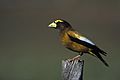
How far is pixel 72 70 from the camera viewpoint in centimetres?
746

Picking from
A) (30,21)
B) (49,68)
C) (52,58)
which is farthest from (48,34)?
(49,68)

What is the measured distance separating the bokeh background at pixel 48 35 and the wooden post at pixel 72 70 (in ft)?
14.0

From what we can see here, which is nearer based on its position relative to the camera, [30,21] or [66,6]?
[30,21]

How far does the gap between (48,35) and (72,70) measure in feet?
32.3

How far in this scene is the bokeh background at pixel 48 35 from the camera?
12.7 meters

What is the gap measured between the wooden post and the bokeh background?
14.0ft

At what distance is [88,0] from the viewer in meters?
→ 22.0

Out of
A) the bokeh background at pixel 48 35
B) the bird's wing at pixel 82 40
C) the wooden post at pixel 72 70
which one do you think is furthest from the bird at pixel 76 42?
the bokeh background at pixel 48 35

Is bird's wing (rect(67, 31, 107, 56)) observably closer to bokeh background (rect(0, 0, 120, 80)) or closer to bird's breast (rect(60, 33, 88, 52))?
bird's breast (rect(60, 33, 88, 52))

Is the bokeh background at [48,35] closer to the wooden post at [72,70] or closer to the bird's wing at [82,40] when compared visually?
the bird's wing at [82,40]

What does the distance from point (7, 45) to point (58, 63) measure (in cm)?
233

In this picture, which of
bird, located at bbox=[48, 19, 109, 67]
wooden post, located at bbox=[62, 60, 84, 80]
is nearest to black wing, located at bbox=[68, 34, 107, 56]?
bird, located at bbox=[48, 19, 109, 67]

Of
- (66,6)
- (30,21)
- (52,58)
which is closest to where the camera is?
(52,58)

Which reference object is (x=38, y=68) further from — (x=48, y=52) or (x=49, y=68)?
(x=48, y=52)
